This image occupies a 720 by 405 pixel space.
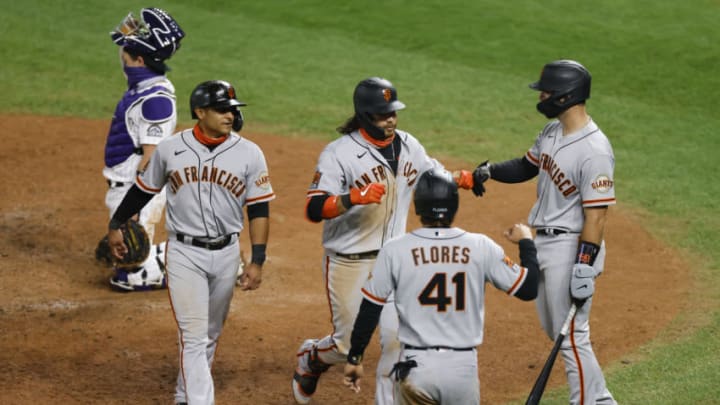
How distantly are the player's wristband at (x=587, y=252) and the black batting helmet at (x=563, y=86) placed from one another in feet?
2.69

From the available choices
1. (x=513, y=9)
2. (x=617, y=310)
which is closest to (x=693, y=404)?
(x=617, y=310)

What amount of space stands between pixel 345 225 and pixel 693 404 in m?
2.39

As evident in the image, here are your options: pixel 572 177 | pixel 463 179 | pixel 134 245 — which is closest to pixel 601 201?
pixel 572 177

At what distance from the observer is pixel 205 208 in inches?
247

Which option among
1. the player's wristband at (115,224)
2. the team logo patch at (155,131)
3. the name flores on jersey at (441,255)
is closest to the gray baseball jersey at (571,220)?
the name flores on jersey at (441,255)

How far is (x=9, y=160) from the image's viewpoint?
471 inches

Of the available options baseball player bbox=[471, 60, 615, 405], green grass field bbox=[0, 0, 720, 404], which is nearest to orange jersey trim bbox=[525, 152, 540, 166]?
baseball player bbox=[471, 60, 615, 405]

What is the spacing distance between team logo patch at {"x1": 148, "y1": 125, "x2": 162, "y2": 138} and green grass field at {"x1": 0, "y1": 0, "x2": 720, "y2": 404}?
4706 millimetres

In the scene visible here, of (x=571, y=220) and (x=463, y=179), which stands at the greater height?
A: (x=463, y=179)

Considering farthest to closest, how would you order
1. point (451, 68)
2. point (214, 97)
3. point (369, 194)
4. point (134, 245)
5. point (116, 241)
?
point (451, 68)
point (134, 245)
point (116, 241)
point (214, 97)
point (369, 194)

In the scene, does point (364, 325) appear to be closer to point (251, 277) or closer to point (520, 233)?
point (520, 233)

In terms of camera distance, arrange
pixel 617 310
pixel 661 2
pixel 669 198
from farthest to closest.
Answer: pixel 661 2
pixel 669 198
pixel 617 310

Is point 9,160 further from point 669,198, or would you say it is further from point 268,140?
point 669,198

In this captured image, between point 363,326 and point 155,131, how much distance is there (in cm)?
360
